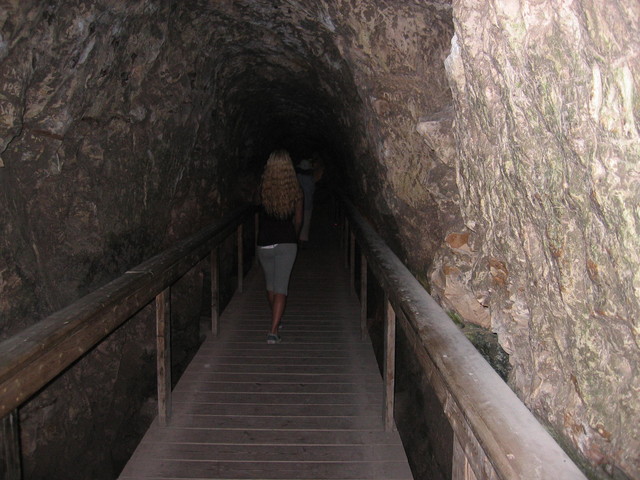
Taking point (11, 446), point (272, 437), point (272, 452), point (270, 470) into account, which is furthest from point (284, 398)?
point (11, 446)

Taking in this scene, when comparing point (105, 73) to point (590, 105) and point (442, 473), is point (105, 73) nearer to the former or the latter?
point (590, 105)

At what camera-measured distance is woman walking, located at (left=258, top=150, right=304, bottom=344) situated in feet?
13.4

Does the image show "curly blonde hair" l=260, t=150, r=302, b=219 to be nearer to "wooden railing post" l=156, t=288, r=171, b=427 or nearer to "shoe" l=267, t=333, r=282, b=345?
"shoe" l=267, t=333, r=282, b=345

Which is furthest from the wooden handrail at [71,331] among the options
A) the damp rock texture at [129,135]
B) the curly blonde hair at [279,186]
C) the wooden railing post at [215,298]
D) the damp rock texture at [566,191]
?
the damp rock texture at [566,191]

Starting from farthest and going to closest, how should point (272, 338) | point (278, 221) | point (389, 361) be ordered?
point (272, 338), point (278, 221), point (389, 361)

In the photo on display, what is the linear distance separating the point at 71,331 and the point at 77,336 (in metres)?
0.06

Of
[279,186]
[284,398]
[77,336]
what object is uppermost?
[279,186]

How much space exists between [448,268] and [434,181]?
1.60 ft

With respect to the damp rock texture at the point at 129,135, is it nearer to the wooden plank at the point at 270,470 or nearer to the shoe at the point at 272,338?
the wooden plank at the point at 270,470

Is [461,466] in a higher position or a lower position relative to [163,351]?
higher

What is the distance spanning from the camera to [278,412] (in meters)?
3.35

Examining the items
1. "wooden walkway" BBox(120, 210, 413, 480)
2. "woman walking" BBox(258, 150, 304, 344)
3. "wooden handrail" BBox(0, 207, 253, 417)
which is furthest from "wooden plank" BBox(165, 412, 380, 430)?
"woman walking" BBox(258, 150, 304, 344)

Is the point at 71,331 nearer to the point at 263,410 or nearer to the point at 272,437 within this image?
the point at 272,437

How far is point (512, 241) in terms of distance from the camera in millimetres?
1711
